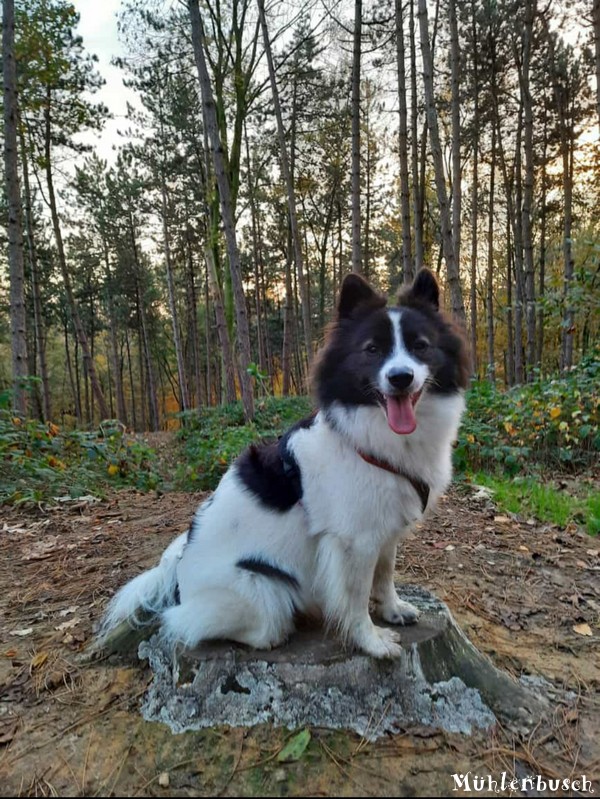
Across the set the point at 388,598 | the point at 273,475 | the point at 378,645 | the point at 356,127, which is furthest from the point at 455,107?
the point at 378,645


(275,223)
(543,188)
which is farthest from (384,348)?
(275,223)

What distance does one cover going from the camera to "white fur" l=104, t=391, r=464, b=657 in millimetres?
2068

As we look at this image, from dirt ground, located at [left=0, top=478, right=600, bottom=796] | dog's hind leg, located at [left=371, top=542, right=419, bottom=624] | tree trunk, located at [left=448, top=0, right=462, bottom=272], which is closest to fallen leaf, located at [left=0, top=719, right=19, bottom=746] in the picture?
dirt ground, located at [left=0, top=478, right=600, bottom=796]

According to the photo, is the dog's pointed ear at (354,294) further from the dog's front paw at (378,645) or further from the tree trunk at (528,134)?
the tree trunk at (528,134)

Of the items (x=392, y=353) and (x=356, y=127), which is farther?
(x=356, y=127)

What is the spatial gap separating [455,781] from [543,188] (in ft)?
64.5

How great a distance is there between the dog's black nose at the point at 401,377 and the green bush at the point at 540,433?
4.81 meters

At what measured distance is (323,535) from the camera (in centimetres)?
214

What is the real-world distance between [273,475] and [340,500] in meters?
0.35

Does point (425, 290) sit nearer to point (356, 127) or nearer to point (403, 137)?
point (356, 127)

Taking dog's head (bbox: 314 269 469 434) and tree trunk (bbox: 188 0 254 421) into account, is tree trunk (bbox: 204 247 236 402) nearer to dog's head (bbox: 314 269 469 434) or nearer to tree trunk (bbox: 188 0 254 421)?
tree trunk (bbox: 188 0 254 421)

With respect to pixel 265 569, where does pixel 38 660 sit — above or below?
below

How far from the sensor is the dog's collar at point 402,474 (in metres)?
2.11

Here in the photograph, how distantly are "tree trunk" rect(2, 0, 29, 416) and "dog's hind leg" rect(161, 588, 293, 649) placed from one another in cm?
618
